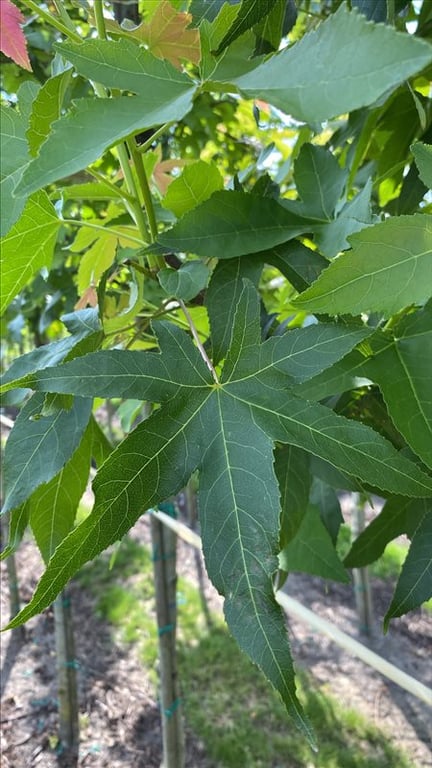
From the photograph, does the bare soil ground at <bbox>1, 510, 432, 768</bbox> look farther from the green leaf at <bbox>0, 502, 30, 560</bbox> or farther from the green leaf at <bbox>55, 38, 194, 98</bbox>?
the green leaf at <bbox>55, 38, 194, 98</bbox>

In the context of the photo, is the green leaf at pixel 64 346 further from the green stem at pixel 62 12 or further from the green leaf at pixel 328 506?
the green leaf at pixel 328 506

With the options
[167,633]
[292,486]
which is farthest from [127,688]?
[292,486]

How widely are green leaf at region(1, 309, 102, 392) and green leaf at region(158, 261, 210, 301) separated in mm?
57

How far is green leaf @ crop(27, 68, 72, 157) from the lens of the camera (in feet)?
1.09

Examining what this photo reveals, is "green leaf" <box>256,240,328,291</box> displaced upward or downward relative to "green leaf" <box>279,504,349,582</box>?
upward

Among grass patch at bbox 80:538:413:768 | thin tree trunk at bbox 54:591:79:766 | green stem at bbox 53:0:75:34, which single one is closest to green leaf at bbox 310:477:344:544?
green stem at bbox 53:0:75:34

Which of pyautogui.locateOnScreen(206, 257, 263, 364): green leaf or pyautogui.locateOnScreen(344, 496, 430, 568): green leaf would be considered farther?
pyautogui.locateOnScreen(344, 496, 430, 568): green leaf

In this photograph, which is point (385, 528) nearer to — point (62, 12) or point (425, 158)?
point (425, 158)

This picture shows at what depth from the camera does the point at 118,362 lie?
37 centimetres

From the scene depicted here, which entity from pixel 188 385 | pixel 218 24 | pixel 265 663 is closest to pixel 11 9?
pixel 218 24

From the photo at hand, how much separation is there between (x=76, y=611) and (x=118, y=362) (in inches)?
100

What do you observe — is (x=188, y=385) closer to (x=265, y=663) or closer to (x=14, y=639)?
(x=265, y=663)

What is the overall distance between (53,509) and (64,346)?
4.8 inches

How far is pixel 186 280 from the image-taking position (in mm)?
414
